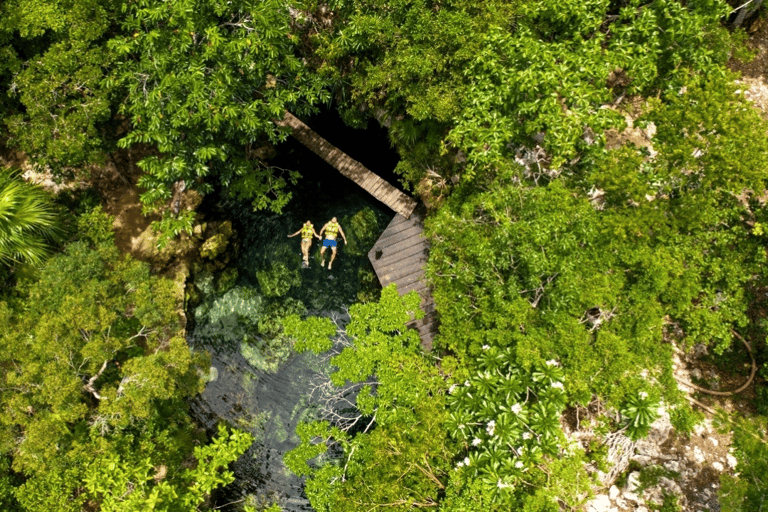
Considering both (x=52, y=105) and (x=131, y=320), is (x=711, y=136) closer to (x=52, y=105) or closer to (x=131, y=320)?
(x=131, y=320)

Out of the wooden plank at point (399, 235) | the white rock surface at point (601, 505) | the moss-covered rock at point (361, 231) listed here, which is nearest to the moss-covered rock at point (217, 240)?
the moss-covered rock at point (361, 231)

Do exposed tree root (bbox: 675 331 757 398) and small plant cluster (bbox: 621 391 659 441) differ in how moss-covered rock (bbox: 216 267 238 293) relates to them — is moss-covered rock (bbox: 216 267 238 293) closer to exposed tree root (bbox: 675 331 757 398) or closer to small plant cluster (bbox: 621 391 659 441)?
small plant cluster (bbox: 621 391 659 441)

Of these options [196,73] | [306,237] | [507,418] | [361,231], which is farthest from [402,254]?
[196,73]

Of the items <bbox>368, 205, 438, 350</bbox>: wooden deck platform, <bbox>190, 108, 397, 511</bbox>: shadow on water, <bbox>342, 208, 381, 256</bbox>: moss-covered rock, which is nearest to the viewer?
<bbox>190, 108, 397, 511</bbox>: shadow on water

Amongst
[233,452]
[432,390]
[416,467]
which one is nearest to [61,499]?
[233,452]

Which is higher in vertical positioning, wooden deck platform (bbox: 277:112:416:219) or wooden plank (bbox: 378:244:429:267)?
wooden deck platform (bbox: 277:112:416:219)

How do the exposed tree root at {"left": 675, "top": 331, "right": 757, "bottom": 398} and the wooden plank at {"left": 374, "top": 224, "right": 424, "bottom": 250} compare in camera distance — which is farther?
the wooden plank at {"left": 374, "top": 224, "right": 424, "bottom": 250}

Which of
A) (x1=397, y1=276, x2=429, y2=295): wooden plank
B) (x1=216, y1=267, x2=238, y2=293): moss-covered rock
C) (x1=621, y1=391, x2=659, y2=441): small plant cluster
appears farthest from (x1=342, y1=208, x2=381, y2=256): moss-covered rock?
(x1=621, y1=391, x2=659, y2=441): small plant cluster

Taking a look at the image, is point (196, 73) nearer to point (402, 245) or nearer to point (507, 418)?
point (402, 245)
